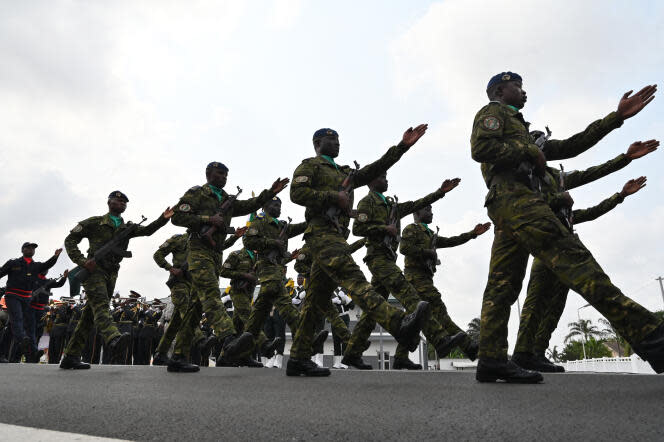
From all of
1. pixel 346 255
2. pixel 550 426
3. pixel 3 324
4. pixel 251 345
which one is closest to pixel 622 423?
pixel 550 426

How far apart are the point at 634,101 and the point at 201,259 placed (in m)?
4.77

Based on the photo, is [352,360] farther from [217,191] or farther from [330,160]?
[330,160]

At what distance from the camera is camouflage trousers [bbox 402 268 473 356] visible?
6.93 metres

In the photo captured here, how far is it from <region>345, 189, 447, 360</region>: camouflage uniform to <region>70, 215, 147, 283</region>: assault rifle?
131 inches

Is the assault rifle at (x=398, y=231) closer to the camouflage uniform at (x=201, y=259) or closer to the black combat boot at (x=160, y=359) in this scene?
the camouflage uniform at (x=201, y=259)

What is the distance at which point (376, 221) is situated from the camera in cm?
700

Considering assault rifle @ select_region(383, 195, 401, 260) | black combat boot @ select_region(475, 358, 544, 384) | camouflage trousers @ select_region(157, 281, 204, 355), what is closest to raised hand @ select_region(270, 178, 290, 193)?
assault rifle @ select_region(383, 195, 401, 260)

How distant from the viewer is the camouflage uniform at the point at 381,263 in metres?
6.15

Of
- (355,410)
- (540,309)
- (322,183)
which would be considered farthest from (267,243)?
(355,410)

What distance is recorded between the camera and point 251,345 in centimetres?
527

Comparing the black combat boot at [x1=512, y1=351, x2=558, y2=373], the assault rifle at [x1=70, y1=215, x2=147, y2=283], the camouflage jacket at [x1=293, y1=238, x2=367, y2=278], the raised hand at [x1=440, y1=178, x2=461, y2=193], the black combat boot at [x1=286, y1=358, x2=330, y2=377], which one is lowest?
the black combat boot at [x1=286, y1=358, x2=330, y2=377]

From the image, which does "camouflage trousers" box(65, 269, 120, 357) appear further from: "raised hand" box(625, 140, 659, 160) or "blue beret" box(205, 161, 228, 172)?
"raised hand" box(625, 140, 659, 160)

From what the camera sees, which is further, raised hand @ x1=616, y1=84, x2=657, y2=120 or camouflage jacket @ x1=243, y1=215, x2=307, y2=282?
camouflage jacket @ x1=243, y1=215, x2=307, y2=282

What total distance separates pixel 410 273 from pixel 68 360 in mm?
4980
